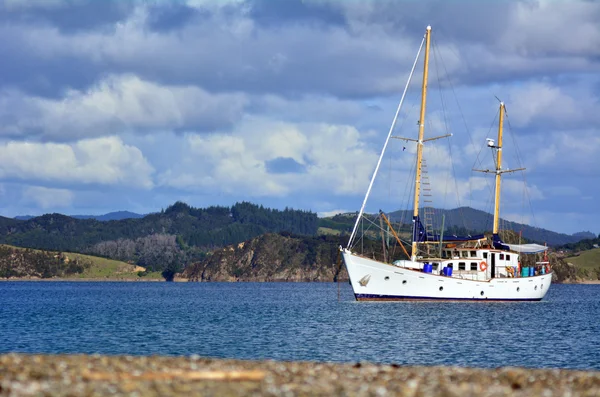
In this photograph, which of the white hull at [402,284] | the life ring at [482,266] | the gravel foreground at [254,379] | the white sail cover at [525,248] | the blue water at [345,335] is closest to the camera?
the gravel foreground at [254,379]

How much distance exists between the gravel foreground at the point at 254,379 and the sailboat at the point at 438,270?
216ft

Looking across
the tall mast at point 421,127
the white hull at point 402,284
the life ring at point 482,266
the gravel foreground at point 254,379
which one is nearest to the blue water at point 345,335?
the white hull at point 402,284

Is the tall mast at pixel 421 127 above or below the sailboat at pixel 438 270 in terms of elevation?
above

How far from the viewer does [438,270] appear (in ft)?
336

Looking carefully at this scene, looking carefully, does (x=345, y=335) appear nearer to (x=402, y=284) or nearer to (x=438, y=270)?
(x=402, y=284)

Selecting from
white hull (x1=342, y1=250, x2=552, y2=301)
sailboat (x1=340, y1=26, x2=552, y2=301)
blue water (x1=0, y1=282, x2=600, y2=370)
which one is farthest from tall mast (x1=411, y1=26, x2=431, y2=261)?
blue water (x1=0, y1=282, x2=600, y2=370)

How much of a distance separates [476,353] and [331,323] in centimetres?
2469

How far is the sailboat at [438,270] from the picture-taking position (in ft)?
322

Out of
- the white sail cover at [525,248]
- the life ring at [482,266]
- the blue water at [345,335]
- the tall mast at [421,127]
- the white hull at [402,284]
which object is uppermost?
the tall mast at [421,127]

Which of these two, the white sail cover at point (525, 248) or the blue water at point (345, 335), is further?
the white sail cover at point (525, 248)

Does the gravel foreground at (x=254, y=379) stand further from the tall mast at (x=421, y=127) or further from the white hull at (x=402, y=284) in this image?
the tall mast at (x=421, y=127)

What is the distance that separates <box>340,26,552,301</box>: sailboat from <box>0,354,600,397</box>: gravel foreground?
6574 centimetres

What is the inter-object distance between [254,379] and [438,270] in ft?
259

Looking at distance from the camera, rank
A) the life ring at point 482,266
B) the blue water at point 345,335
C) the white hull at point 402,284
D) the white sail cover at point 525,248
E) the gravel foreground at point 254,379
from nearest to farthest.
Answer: the gravel foreground at point 254,379, the blue water at point 345,335, the white hull at point 402,284, the life ring at point 482,266, the white sail cover at point 525,248
